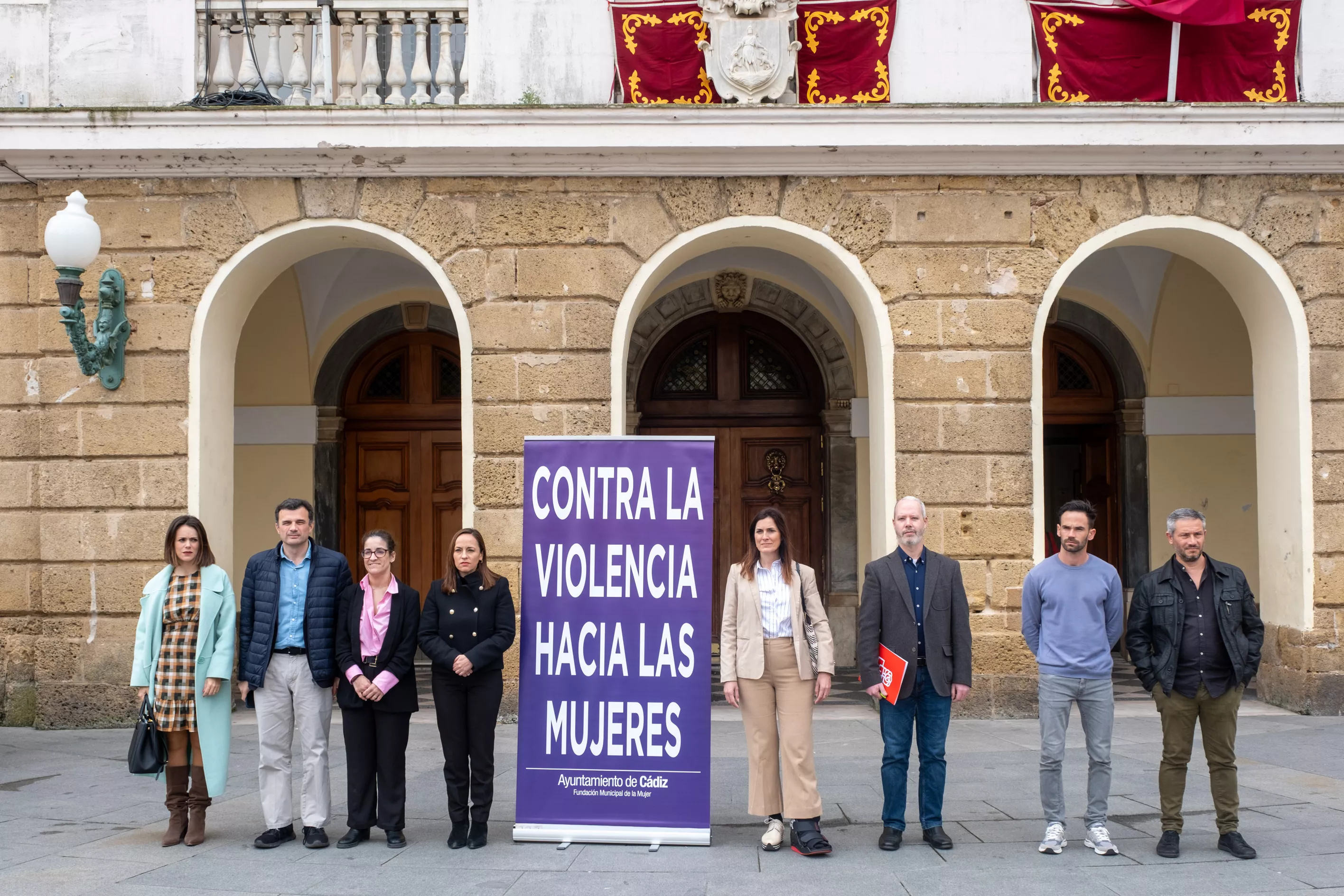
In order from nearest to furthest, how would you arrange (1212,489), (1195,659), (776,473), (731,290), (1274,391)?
(1195,659) < (1274,391) < (1212,489) < (731,290) < (776,473)

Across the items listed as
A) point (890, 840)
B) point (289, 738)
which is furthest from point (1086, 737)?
point (289, 738)

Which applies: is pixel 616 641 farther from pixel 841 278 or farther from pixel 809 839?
pixel 841 278

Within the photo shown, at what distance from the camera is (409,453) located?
12852mm

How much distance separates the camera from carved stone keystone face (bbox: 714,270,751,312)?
1245 cm

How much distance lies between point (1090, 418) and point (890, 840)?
8317 mm

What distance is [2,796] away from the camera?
706 centimetres

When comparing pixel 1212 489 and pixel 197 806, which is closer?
pixel 197 806

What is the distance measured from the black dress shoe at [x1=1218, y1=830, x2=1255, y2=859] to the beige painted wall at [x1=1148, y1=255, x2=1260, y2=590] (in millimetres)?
6917

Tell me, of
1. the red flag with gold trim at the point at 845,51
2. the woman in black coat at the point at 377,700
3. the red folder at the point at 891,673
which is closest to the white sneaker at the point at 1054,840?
the red folder at the point at 891,673

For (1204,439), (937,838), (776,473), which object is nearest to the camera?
(937,838)

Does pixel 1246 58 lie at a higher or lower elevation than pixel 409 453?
higher

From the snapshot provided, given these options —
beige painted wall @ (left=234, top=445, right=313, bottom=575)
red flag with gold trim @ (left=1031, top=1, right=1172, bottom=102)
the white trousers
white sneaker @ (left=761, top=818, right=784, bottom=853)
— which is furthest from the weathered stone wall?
white sneaker @ (left=761, top=818, right=784, bottom=853)

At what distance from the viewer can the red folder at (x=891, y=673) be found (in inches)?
227

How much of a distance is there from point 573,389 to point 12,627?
15.9 ft
